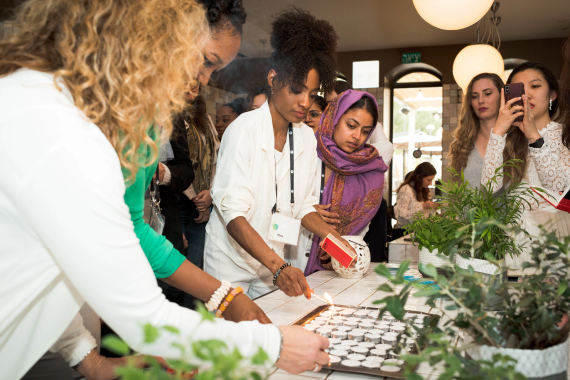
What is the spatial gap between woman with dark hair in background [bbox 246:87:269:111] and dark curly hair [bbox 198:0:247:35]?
131cm

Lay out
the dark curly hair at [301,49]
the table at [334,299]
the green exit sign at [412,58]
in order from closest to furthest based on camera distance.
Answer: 1. the table at [334,299]
2. the dark curly hair at [301,49]
3. the green exit sign at [412,58]

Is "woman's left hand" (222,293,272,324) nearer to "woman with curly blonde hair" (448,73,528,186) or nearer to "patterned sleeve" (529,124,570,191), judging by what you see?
"patterned sleeve" (529,124,570,191)

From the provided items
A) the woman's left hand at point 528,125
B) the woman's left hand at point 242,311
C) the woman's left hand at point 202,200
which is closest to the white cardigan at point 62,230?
the woman's left hand at point 242,311

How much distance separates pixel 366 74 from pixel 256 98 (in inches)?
169

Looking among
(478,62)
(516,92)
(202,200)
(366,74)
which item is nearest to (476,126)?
(516,92)

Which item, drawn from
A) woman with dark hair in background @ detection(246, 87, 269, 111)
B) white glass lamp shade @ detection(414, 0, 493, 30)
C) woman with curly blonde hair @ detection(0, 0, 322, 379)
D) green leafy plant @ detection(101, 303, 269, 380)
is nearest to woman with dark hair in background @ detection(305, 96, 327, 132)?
woman with dark hair in background @ detection(246, 87, 269, 111)

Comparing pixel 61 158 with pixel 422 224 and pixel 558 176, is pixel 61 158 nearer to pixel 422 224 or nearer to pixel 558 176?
pixel 422 224

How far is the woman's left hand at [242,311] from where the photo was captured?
3.27ft

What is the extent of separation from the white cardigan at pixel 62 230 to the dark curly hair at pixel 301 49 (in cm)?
130

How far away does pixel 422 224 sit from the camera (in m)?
1.68

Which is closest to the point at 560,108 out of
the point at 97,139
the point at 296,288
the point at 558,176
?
the point at 558,176

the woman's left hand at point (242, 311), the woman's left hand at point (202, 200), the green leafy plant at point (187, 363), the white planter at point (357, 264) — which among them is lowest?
the white planter at point (357, 264)

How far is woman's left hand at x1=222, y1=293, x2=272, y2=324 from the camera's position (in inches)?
39.2

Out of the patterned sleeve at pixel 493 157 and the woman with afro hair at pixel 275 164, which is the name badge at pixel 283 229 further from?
the patterned sleeve at pixel 493 157
